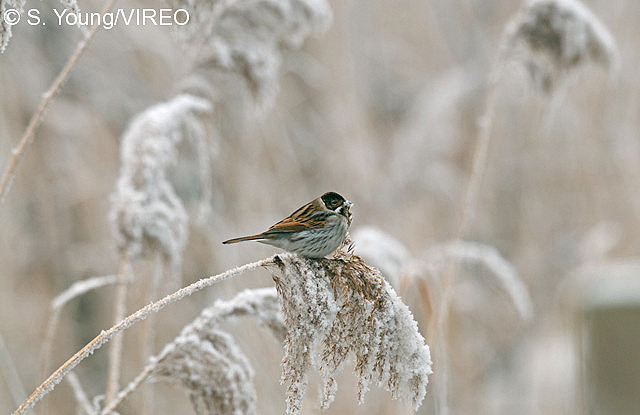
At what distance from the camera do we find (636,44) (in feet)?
14.6

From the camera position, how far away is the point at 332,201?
132 cm

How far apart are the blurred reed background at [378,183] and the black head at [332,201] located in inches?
25.5

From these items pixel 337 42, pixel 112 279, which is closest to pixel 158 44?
pixel 337 42

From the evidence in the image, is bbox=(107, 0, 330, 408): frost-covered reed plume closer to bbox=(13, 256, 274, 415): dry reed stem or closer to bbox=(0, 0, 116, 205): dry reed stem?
bbox=(0, 0, 116, 205): dry reed stem

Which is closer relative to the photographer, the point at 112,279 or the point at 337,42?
the point at 112,279

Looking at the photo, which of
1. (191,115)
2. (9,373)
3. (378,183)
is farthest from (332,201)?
(378,183)

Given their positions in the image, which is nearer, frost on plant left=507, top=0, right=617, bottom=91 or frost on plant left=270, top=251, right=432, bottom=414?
frost on plant left=270, top=251, right=432, bottom=414

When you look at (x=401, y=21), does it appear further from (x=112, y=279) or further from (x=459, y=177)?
(x=112, y=279)

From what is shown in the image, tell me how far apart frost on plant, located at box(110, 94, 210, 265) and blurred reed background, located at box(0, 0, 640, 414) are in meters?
0.45

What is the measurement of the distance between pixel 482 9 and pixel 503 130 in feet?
2.65

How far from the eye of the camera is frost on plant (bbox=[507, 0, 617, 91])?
→ 2080mm

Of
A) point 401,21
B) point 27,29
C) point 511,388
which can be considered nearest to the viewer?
point 27,29

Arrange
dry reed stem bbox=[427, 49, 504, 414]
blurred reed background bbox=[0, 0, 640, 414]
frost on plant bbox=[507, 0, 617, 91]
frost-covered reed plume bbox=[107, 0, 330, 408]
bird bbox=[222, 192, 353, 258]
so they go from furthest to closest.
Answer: blurred reed background bbox=[0, 0, 640, 414] → frost on plant bbox=[507, 0, 617, 91] → dry reed stem bbox=[427, 49, 504, 414] → frost-covered reed plume bbox=[107, 0, 330, 408] → bird bbox=[222, 192, 353, 258]

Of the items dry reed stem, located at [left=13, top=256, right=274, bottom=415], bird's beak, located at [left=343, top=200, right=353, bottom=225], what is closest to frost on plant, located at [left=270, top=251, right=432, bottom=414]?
dry reed stem, located at [left=13, top=256, right=274, bottom=415]
